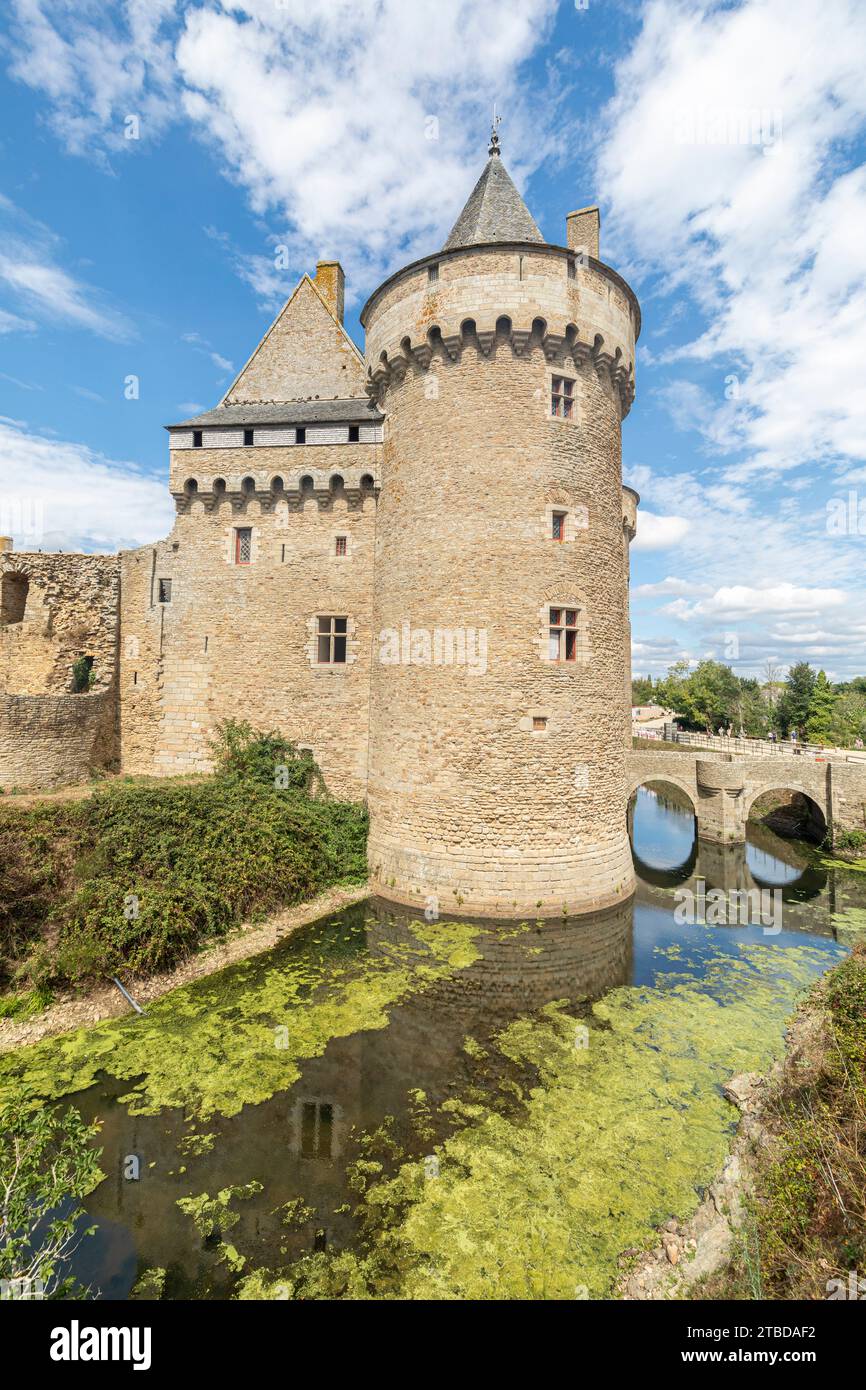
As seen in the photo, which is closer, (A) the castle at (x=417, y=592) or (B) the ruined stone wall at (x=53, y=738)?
(A) the castle at (x=417, y=592)

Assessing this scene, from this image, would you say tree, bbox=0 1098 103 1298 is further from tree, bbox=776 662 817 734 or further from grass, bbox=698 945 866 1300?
tree, bbox=776 662 817 734

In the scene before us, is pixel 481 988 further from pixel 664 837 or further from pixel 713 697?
pixel 713 697

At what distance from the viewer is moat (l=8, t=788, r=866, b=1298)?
5.54 metres

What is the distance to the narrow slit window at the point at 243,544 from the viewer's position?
18.0m

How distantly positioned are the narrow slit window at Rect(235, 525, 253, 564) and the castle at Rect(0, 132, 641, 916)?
0.08m

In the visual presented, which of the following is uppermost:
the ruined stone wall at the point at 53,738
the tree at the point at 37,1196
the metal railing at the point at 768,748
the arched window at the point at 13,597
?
the arched window at the point at 13,597

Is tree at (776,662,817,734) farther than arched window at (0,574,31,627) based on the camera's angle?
Answer: Yes

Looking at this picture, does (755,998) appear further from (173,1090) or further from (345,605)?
(345,605)

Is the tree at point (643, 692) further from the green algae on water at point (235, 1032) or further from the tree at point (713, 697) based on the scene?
the green algae on water at point (235, 1032)

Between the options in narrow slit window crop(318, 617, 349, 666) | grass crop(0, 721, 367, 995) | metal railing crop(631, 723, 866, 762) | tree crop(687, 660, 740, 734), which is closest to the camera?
grass crop(0, 721, 367, 995)

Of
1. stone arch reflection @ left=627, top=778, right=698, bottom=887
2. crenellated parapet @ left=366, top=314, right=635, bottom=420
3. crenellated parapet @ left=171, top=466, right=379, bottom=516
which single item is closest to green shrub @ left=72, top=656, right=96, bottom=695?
crenellated parapet @ left=171, top=466, right=379, bottom=516

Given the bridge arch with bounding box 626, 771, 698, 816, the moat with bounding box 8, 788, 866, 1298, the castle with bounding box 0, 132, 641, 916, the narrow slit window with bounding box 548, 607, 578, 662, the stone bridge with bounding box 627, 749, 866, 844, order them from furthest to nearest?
the bridge arch with bounding box 626, 771, 698, 816 → the stone bridge with bounding box 627, 749, 866, 844 → the narrow slit window with bounding box 548, 607, 578, 662 → the castle with bounding box 0, 132, 641, 916 → the moat with bounding box 8, 788, 866, 1298

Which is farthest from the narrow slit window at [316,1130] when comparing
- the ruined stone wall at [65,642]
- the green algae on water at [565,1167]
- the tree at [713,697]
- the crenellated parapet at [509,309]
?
the tree at [713,697]

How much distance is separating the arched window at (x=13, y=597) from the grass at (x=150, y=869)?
7443mm
